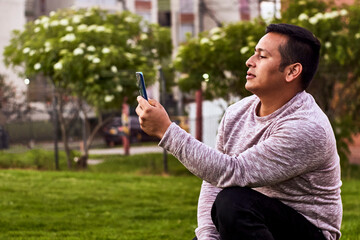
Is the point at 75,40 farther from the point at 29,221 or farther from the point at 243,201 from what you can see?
the point at 243,201

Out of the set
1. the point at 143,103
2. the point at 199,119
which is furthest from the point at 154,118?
the point at 199,119

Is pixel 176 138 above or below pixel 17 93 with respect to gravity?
above

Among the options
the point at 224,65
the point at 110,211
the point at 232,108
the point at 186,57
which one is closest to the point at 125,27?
the point at 186,57

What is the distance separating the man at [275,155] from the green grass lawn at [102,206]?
2.23 meters

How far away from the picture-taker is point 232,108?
2994 mm

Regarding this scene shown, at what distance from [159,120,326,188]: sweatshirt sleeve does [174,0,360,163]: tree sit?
7792 mm

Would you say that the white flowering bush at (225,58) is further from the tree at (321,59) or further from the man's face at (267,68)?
the man's face at (267,68)

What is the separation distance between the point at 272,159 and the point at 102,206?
14.8 ft

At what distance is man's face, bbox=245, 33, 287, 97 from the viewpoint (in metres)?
2.65

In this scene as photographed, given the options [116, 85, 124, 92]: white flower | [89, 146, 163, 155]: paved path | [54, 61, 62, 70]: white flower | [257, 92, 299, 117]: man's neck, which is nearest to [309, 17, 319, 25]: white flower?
[116, 85, 124, 92]: white flower

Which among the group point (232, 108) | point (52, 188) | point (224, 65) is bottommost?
point (52, 188)

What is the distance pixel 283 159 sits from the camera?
2.55 m

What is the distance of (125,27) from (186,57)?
2.48 meters

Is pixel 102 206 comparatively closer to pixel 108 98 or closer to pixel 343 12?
pixel 108 98
